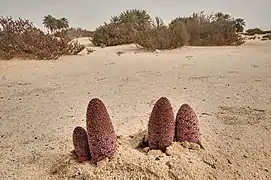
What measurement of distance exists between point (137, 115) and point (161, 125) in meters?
1.52

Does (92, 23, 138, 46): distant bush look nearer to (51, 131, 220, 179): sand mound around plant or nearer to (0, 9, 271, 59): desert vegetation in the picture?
(0, 9, 271, 59): desert vegetation

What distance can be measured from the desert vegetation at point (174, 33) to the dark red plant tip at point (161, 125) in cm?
963

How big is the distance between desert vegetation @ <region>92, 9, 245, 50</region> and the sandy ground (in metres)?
3.87

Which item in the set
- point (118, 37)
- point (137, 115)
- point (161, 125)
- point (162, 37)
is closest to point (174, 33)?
point (162, 37)

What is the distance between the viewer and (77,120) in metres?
4.01

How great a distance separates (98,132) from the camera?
7.91 feet

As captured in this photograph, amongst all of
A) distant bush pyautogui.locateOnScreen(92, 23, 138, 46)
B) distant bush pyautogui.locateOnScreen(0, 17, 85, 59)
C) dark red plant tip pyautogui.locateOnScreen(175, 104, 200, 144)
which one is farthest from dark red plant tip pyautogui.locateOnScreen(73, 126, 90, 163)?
distant bush pyautogui.locateOnScreen(92, 23, 138, 46)

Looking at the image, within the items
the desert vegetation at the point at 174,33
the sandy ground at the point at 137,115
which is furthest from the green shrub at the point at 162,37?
the sandy ground at the point at 137,115

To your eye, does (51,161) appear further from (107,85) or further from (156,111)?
A: (107,85)

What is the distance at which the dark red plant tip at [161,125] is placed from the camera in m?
2.49

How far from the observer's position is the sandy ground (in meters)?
2.45

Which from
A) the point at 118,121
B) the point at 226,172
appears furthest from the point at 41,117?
the point at 226,172

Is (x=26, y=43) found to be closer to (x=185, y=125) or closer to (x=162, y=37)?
(x=162, y=37)

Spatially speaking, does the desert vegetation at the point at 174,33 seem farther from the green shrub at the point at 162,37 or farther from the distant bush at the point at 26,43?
the distant bush at the point at 26,43
